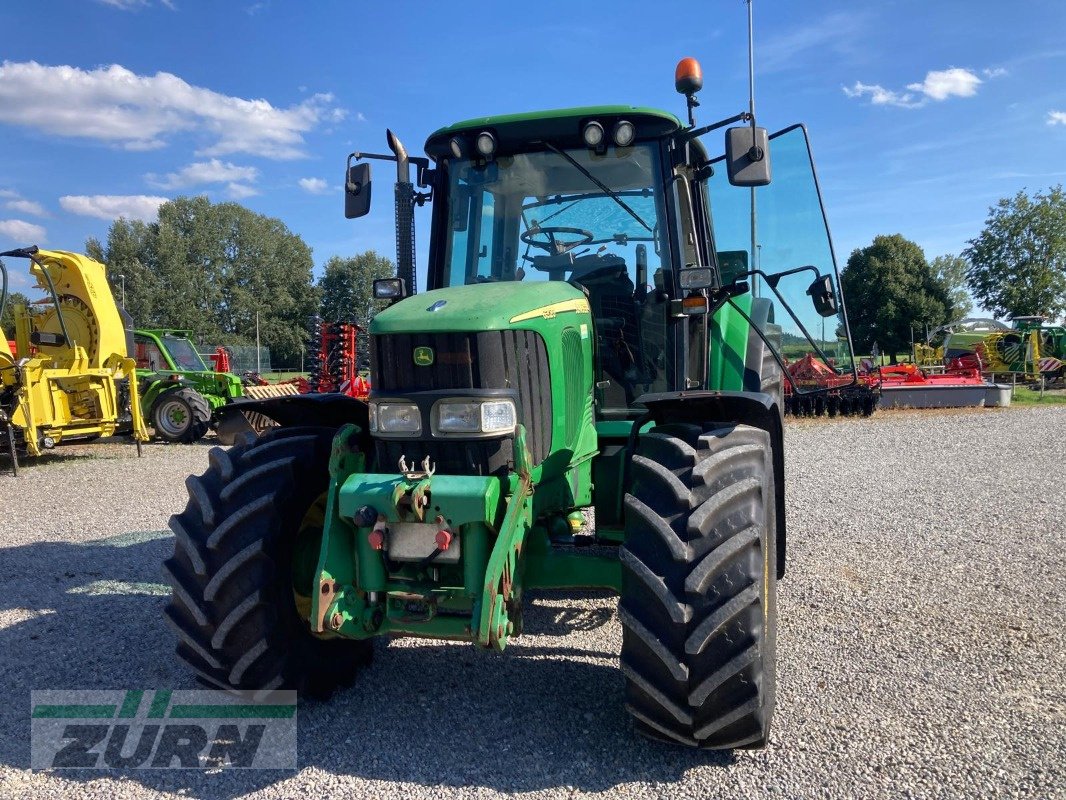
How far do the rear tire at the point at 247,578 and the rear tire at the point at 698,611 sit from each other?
4.44ft

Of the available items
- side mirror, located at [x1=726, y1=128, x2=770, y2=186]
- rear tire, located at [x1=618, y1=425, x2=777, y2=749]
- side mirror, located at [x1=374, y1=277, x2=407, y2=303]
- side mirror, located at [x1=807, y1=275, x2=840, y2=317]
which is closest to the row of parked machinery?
side mirror, located at [x1=374, y1=277, x2=407, y2=303]

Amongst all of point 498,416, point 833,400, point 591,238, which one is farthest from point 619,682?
point 833,400

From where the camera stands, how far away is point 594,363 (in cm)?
402

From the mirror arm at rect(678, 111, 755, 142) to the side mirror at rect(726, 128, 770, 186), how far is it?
0.09m

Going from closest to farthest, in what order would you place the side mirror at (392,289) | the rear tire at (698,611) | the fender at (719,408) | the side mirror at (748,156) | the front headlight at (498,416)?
the rear tire at (698,611) → the front headlight at (498,416) → the fender at (719,408) → the side mirror at (748,156) → the side mirror at (392,289)

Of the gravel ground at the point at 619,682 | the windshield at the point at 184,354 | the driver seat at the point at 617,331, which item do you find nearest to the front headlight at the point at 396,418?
the gravel ground at the point at 619,682

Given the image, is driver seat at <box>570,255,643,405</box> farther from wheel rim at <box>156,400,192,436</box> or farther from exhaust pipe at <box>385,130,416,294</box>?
wheel rim at <box>156,400,192,436</box>

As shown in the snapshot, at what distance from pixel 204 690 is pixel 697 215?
11.5 feet

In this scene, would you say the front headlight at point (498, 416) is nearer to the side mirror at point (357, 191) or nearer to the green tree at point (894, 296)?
the side mirror at point (357, 191)

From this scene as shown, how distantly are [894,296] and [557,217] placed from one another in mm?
44049

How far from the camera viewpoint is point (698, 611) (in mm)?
2736

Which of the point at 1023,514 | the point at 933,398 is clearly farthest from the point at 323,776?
the point at 933,398

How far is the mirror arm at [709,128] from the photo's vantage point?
12.7 feet

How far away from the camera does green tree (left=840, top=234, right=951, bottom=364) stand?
43.3 m
